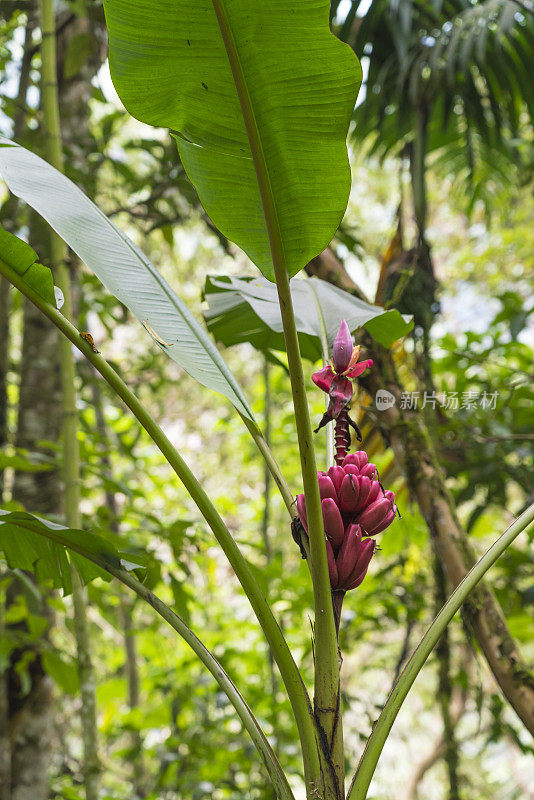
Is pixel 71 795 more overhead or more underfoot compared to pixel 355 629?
more underfoot

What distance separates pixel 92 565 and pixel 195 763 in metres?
1.27

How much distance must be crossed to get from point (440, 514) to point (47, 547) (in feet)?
2.05

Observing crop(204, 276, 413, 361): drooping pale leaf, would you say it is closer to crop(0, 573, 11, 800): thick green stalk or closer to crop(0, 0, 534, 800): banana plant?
crop(0, 0, 534, 800): banana plant

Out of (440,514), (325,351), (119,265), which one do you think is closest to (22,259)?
(119,265)

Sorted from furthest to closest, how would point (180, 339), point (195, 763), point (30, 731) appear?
point (195, 763) < point (30, 731) < point (180, 339)

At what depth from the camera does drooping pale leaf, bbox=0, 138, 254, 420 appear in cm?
69

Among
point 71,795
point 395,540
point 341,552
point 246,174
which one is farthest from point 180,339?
point 395,540

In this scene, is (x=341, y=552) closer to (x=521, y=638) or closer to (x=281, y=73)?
(x=281, y=73)

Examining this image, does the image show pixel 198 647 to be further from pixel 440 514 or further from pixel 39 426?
pixel 39 426

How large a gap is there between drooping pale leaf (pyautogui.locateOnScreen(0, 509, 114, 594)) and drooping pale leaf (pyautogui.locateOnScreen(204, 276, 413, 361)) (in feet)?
1.30

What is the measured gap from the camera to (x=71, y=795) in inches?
45.0

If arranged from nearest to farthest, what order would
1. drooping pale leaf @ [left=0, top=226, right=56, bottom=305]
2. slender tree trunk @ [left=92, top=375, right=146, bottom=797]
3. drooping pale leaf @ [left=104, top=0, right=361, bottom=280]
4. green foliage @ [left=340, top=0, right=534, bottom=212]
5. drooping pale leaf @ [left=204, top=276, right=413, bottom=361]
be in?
1. drooping pale leaf @ [left=104, top=0, right=361, bottom=280]
2. drooping pale leaf @ [left=0, top=226, right=56, bottom=305]
3. drooping pale leaf @ [left=204, top=276, right=413, bottom=361]
4. green foliage @ [left=340, top=0, right=534, bottom=212]
5. slender tree trunk @ [left=92, top=375, right=146, bottom=797]

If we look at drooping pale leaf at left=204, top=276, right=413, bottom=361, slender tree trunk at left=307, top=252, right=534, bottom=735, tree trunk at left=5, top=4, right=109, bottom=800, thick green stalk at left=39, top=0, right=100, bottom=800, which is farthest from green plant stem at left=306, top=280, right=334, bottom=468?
tree trunk at left=5, top=4, right=109, bottom=800

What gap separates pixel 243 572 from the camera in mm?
610
